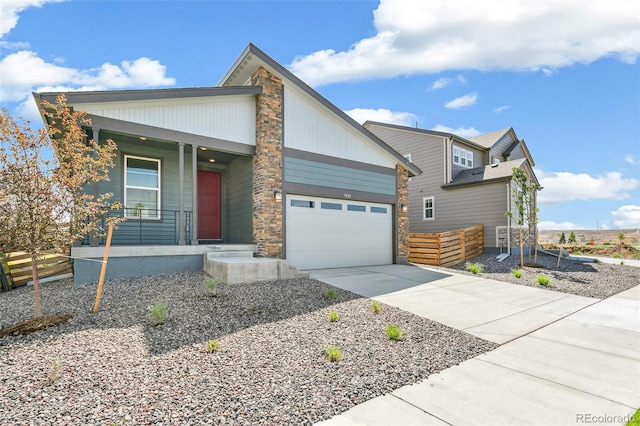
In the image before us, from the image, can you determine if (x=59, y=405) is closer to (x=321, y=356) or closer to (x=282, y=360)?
(x=282, y=360)

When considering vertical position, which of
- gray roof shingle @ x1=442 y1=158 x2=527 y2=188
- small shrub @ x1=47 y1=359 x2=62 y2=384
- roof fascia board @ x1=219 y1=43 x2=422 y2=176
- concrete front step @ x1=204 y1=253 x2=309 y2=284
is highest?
roof fascia board @ x1=219 y1=43 x2=422 y2=176

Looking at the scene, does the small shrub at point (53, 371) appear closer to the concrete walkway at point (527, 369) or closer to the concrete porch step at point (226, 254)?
the concrete walkway at point (527, 369)

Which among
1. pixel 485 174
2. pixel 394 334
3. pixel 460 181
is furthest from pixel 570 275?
pixel 394 334

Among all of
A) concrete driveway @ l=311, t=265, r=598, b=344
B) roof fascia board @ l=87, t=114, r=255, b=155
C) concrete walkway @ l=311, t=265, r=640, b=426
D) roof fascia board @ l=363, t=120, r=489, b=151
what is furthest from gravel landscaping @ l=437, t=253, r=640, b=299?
roof fascia board @ l=87, t=114, r=255, b=155

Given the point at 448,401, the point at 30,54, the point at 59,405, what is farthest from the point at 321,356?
the point at 30,54

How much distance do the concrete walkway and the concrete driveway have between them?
22 millimetres

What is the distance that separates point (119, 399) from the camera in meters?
2.68

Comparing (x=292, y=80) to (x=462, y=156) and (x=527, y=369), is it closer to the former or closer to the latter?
(x=527, y=369)

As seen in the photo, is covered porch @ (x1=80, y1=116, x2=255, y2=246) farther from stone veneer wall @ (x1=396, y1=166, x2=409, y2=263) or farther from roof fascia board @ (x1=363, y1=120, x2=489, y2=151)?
roof fascia board @ (x1=363, y1=120, x2=489, y2=151)

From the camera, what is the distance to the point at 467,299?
6.74m

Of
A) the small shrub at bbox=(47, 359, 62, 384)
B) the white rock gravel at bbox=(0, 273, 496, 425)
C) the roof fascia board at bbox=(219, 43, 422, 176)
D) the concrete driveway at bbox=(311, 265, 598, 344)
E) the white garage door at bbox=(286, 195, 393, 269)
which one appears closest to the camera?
the white rock gravel at bbox=(0, 273, 496, 425)

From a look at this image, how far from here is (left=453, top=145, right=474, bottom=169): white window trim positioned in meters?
16.9

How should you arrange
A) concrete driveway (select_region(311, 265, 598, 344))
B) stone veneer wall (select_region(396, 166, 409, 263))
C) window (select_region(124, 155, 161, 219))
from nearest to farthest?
concrete driveway (select_region(311, 265, 598, 344))
window (select_region(124, 155, 161, 219))
stone veneer wall (select_region(396, 166, 409, 263))

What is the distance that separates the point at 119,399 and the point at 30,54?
8.77 metres
